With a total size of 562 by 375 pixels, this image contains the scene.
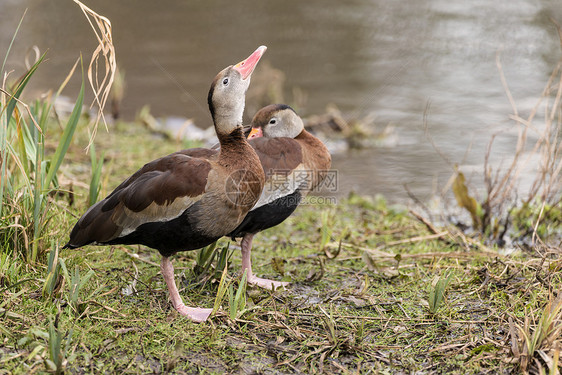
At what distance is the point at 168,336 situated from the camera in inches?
114

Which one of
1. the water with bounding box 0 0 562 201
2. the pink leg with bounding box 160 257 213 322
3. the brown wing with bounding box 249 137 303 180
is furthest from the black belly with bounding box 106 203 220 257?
the water with bounding box 0 0 562 201

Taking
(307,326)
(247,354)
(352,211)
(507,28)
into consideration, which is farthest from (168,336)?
(507,28)

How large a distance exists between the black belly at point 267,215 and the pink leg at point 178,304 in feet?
1.59

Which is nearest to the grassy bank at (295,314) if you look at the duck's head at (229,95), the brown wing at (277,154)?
the brown wing at (277,154)

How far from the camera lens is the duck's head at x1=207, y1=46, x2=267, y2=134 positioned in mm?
3176

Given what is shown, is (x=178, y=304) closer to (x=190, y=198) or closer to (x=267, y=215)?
(x=190, y=198)

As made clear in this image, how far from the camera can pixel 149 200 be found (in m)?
3.12

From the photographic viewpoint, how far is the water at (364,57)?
23.7 feet

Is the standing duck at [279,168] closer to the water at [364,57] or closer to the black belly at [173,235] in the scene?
the black belly at [173,235]

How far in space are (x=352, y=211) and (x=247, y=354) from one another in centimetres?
272

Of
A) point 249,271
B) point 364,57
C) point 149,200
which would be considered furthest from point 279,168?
point 364,57

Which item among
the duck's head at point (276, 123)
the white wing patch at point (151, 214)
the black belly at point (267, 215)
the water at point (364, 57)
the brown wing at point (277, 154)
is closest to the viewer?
the white wing patch at point (151, 214)

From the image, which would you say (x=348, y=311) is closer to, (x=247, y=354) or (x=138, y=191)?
(x=247, y=354)

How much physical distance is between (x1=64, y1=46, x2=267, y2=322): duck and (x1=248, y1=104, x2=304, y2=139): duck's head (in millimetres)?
720
